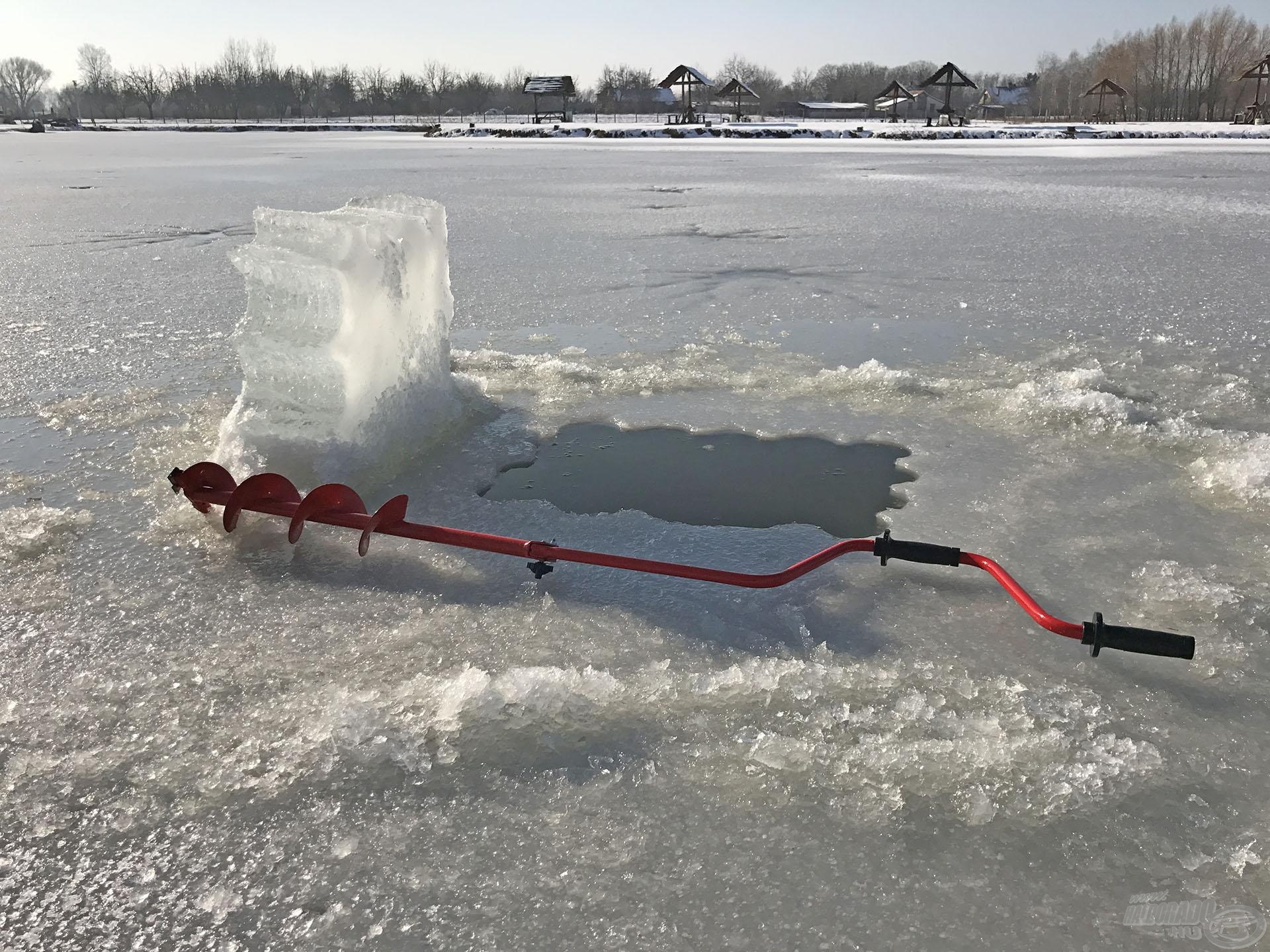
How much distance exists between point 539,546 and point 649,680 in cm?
56

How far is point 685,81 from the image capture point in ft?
159

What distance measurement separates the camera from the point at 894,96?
5891cm

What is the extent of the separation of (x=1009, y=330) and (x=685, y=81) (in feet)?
158

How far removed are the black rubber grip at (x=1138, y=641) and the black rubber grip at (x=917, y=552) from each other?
0.43 meters

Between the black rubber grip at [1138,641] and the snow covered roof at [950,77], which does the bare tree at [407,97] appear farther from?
the black rubber grip at [1138,641]

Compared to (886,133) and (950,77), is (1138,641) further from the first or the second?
(950,77)

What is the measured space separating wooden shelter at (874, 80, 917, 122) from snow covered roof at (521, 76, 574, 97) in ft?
64.2

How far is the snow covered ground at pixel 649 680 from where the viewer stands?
1.49 metres

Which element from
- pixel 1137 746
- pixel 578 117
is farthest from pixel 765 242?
pixel 578 117

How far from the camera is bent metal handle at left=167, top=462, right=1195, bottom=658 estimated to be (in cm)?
199

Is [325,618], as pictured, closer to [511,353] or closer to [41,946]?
[41,946]

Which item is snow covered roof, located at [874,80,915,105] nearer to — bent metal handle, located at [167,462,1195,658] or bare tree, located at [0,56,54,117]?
bent metal handle, located at [167,462,1195,658]

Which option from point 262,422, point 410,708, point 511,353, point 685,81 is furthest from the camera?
point 685,81

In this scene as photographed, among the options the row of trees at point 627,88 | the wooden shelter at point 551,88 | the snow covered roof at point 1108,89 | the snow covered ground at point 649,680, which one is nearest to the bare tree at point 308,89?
the row of trees at point 627,88
